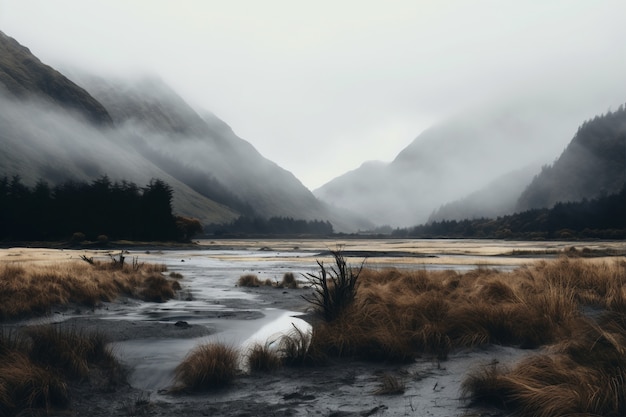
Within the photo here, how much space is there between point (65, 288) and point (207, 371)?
1232 cm

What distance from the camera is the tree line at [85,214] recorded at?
305ft

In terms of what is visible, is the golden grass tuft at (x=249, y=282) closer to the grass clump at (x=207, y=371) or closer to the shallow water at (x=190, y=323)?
the shallow water at (x=190, y=323)

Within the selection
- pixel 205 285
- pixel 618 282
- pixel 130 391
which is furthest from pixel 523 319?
pixel 205 285

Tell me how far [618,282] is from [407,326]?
7.28 metres

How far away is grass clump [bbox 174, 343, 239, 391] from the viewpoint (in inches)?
347

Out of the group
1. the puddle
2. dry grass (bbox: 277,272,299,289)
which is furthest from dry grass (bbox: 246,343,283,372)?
dry grass (bbox: 277,272,299,289)

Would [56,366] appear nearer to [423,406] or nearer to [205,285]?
[423,406]

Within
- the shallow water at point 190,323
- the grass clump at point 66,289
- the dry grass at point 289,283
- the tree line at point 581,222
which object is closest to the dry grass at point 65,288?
the grass clump at point 66,289

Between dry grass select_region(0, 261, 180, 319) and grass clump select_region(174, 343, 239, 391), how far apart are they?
→ 8.36m

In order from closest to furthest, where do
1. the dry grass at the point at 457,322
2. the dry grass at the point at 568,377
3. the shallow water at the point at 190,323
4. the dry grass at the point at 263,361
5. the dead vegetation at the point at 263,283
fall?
1. the dry grass at the point at 568,377
2. the dry grass at the point at 263,361
3. the shallow water at the point at 190,323
4. the dry grass at the point at 457,322
5. the dead vegetation at the point at 263,283

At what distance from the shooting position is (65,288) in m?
18.8

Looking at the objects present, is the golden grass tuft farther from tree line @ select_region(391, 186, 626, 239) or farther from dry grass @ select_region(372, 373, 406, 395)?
tree line @ select_region(391, 186, 626, 239)

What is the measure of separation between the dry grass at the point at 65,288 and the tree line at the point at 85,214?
71.4m

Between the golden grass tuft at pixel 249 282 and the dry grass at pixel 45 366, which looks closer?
the dry grass at pixel 45 366
